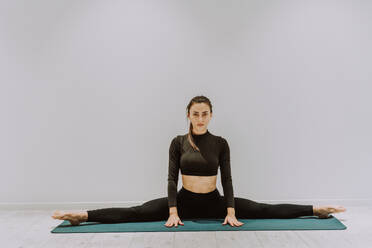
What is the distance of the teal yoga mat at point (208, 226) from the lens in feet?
8.52

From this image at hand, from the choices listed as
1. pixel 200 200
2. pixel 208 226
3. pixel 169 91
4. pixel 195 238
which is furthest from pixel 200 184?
pixel 169 91

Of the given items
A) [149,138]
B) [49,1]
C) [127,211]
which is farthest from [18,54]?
[127,211]

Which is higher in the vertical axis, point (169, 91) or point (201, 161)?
point (169, 91)

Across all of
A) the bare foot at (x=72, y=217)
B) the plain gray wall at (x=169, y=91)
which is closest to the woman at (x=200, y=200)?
the bare foot at (x=72, y=217)

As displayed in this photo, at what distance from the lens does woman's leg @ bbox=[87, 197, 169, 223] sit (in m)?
2.76

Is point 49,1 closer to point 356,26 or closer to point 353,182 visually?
point 356,26

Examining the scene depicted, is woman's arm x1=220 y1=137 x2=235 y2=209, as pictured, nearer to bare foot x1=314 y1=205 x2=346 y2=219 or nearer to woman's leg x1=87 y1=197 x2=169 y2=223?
woman's leg x1=87 y1=197 x2=169 y2=223

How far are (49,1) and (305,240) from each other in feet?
10.2

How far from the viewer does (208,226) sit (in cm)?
266

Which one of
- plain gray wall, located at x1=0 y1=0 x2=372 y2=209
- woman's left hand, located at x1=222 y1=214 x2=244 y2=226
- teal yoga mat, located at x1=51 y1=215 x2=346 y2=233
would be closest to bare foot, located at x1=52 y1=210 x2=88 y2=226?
teal yoga mat, located at x1=51 y1=215 x2=346 y2=233

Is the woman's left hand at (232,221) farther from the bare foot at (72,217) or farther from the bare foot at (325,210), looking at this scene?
the bare foot at (72,217)

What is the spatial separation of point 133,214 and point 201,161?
2.30 ft

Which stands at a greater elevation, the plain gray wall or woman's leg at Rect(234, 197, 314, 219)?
the plain gray wall

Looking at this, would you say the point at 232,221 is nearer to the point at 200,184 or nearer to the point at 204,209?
the point at 204,209
